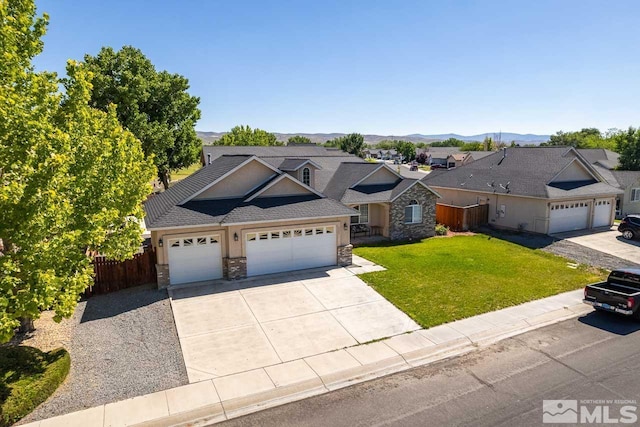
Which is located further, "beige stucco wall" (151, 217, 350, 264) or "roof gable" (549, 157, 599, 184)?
"roof gable" (549, 157, 599, 184)

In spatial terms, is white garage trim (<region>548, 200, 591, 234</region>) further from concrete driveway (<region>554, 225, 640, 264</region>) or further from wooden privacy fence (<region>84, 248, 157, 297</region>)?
wooden privacy fence (<region>84, 248, 157, 297</region>)

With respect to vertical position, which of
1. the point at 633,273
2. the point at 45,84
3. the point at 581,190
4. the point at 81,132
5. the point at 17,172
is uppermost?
the point at 45,84

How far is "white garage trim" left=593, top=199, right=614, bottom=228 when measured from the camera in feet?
97.5

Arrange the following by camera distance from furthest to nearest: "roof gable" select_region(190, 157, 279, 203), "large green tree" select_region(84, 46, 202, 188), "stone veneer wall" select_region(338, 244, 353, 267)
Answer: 1. "large green tree" select_region(84, 46, 202, 188)
2. "stone veneer wall" select_region(338, 244, 353, 267)
3. "roof gable" select_region(190, 157, 279, 203)

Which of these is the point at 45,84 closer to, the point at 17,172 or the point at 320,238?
the point at 17,172

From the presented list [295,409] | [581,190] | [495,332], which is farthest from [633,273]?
[581,190]

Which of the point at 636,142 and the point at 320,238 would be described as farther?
the point at 636,142

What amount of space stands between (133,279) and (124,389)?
7806mm

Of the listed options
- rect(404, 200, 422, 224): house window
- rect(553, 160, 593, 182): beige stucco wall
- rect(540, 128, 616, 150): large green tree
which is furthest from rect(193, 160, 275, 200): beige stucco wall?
rect(540, 128, 616, 150): large green tree

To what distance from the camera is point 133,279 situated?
16859mm

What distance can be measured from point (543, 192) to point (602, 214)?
7.34 metres

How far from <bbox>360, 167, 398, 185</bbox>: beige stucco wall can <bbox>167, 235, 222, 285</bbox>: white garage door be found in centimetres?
1241

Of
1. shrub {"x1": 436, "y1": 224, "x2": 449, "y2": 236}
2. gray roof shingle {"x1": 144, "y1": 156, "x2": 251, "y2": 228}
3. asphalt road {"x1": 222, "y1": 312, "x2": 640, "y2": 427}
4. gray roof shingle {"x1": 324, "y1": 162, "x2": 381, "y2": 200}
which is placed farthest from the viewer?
shrub {"x1": 436, "y1": 224, "x2": 449, "y2": 236}

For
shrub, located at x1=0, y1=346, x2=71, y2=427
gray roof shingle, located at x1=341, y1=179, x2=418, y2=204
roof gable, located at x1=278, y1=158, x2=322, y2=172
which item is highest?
roof gable, located at x1=278, y1=158, x2=322, y2=172
